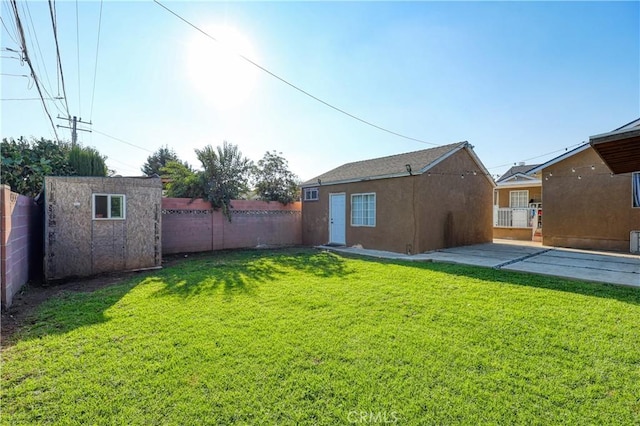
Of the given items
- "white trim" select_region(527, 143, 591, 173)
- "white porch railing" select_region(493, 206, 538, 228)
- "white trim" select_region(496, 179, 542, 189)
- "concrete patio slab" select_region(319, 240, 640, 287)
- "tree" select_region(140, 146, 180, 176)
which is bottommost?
"concrete patio slab" select_region(319, 240, 640, 287)

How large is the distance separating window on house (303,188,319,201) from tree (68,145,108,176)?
27.7 feet

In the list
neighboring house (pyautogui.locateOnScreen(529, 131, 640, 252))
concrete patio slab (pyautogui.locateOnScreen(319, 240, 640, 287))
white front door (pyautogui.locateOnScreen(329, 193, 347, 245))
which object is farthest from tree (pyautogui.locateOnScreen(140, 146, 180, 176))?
neighboring house (pyautogui.locateOnScreen(529, 131, 640, 252))

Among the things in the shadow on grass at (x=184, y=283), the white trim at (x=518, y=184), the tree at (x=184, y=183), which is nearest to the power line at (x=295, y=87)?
the white trim at (x=518, y=184)

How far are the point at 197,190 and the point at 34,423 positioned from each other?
10556mm

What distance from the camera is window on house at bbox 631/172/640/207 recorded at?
34.5 ft

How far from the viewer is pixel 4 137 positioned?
9633 mm

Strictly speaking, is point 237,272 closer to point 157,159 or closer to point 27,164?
point 27,164

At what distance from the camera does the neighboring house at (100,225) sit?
7.36 meters

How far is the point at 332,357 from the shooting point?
327 cm

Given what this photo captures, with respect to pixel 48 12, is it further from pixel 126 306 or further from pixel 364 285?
pixel 364 285

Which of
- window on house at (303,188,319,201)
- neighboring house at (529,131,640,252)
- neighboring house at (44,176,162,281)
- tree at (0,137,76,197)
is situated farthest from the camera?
window on house at (303,188,319,201)

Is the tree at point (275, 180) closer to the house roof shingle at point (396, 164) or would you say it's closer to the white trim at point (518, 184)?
the house roof shingle at point (396, 164)

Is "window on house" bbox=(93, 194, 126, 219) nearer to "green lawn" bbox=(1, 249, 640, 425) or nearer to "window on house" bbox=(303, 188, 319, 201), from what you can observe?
"green lawn" bbox=(1, 249, 640, 425)

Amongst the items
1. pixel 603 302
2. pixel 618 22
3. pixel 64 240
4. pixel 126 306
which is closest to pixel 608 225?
pixel 618 22
